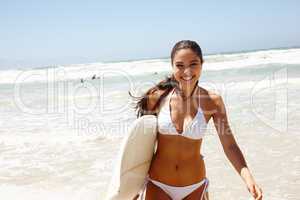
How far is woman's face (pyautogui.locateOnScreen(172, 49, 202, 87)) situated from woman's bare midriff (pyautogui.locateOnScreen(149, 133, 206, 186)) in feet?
1.32

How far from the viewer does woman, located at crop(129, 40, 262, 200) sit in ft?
7.52

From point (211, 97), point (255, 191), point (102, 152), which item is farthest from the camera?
point (102, 152)

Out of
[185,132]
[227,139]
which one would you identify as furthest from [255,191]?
[185,132]

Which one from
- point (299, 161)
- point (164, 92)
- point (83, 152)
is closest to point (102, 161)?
point (83, 152)

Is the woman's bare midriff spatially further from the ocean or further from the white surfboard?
the ocean

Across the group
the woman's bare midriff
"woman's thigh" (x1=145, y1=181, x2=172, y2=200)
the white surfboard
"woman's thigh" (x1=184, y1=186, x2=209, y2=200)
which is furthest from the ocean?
"woman's thigh" (x1=184, y1=186, x2=209, y2=200)

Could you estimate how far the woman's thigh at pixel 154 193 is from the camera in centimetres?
235

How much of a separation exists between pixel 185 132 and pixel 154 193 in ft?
1.57

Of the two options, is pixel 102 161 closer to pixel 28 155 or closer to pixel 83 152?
pixel 83 152

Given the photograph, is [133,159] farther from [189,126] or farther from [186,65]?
[186,65]

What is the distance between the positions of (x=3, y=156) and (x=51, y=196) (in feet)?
7.27

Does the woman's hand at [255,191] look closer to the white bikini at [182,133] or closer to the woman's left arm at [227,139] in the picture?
the woman's left arm at [227,139]

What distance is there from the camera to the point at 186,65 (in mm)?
2275

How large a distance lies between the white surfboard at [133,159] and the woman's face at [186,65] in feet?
1.15
